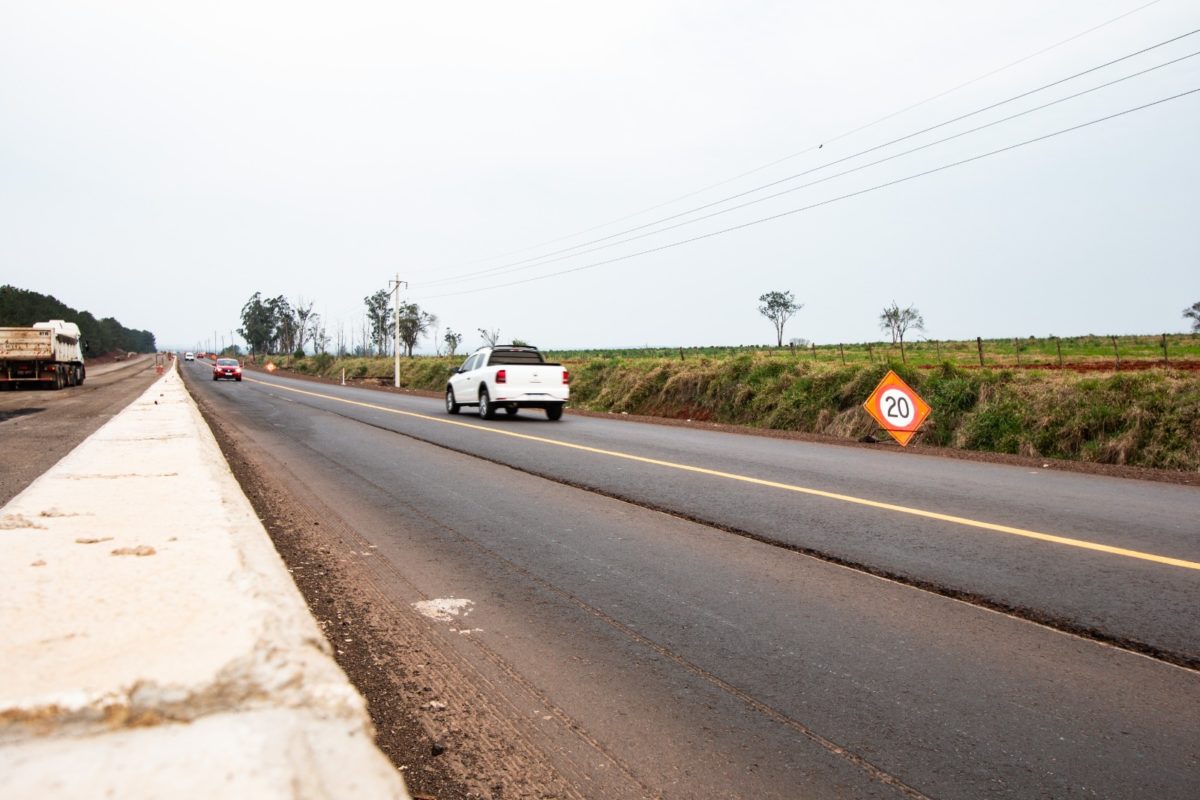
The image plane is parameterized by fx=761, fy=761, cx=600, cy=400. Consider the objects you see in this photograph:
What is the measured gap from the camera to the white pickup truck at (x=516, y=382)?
1830 centimetres

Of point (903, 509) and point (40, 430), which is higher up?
point (903, 509)

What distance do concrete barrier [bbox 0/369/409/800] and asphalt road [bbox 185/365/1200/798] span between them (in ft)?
2.67

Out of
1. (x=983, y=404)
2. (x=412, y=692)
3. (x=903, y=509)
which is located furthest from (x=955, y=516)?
(x=983, y=404)

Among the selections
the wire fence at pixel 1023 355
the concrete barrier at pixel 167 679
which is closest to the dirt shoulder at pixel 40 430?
the concrete barrier at pixel 167 679

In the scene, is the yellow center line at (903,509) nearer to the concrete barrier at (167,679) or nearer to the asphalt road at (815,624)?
the asphalt road at (815,624)

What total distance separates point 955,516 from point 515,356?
1425 cm

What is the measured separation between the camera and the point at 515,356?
19.6 meters

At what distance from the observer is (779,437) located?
48.6 feet

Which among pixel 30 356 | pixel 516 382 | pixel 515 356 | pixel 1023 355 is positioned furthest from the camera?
pixel 1023 355

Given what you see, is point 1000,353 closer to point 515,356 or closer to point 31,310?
point 515,356

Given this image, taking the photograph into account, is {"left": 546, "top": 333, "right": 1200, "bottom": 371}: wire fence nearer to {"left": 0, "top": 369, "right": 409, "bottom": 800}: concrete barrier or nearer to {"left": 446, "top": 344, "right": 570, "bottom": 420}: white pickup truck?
{"left": 446, "top": 344, "right": 570, "bottom": 420}: white pickup truck

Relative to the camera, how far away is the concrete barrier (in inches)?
68.3

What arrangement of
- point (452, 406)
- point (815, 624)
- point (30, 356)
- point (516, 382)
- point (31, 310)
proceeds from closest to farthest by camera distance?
1. point (815, 624)
2. point (516, 382)
3. point (452, 406)
4. point (30, 356)
5. point (31, 310)

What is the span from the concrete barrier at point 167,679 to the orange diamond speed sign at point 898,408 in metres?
12.0
